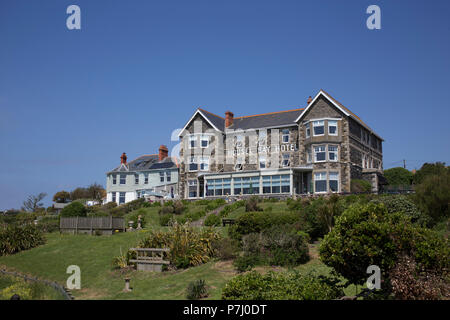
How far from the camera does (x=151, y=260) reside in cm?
1895

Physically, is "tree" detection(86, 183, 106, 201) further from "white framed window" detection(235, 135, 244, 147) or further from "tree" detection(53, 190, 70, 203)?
"white framed window" detection(235, 135, 244, 147)

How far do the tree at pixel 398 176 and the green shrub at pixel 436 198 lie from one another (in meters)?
32.9

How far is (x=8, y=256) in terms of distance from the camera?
24922mm

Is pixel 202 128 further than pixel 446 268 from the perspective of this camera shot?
Yes

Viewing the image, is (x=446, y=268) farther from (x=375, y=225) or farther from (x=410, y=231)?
(x=375, y=225)

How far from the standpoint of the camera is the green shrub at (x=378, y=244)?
1080 centimetres

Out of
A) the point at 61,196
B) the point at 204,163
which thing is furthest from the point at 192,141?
the point at 61,196

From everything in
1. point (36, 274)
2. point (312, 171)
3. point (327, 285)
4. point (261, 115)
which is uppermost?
point (261, 115)

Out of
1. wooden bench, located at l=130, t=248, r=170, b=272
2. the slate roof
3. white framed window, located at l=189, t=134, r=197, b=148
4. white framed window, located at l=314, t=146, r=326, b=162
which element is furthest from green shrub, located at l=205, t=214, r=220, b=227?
the slate roof

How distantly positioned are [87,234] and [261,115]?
98.0 feet

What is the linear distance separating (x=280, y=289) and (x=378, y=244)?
9.99ft

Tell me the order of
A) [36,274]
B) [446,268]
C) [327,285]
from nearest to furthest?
[446,268] → [327,285] → [36,274]

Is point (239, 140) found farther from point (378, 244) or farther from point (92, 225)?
point (378, 244)

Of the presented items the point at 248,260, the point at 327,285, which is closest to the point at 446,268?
the point at 327,285
